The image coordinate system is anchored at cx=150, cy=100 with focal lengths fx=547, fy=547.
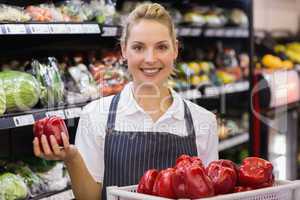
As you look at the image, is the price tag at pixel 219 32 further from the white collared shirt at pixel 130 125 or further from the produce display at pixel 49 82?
the white collared shirt at pixel 130 125

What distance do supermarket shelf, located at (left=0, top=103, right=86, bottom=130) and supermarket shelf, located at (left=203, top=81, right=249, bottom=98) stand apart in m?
1.43

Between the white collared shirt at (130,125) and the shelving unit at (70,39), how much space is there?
1.96 feet

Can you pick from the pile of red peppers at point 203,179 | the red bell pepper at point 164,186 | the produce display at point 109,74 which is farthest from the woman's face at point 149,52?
the produce display at point 109,74

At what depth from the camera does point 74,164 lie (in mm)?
1865

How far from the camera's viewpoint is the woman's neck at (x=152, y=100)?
2.22m

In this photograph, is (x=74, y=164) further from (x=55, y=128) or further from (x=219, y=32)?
(x=219, y=32)

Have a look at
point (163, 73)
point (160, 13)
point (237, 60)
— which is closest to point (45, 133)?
point (163, 73)

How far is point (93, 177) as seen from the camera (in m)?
2.12

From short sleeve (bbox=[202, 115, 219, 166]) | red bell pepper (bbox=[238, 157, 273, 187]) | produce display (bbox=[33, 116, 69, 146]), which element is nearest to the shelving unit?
produce display (bbox=[33, 116, 69, 146])

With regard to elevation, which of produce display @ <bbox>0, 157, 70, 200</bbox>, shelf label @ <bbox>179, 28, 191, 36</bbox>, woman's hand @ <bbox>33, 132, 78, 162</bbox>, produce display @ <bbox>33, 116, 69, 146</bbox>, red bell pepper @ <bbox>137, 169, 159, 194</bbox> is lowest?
produce display @ <bbox>0, 157, 70, 200</bbox>

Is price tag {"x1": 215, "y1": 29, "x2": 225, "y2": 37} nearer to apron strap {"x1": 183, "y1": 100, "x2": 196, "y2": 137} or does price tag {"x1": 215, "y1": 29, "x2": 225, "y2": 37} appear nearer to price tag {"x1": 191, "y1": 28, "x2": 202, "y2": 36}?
price tag {"x1": 191, "y1": 28, "x2": 202, "y2": 36}

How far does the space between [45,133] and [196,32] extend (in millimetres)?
2701

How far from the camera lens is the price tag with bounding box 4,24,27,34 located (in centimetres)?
260

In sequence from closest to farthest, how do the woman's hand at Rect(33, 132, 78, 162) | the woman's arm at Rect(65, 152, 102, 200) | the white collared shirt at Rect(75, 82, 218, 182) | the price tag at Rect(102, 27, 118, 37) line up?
the woman's hand at Rect(33, 132, 78, 162), the woman's arm at Rect(65, 152, 102, 200), the white collared shirt at Rect(75, 82, 218, 182), the price tag at Rect(102, 27, 118, 37)
